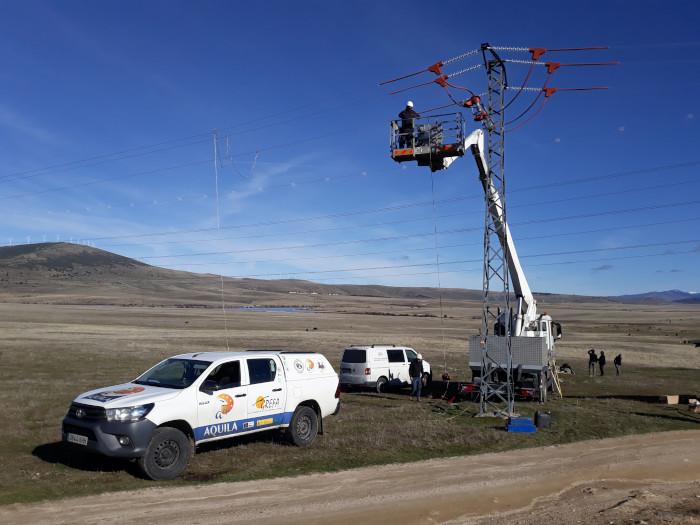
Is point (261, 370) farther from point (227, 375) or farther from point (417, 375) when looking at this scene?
point (417, 375)

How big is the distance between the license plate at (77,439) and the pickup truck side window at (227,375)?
7.75ft

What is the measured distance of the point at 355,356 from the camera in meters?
23.0

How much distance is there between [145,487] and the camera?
30.0 ft

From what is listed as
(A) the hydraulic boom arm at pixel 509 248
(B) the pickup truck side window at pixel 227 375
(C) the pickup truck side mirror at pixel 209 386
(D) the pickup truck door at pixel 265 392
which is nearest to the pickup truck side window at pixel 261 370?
(D) the pickup truck door at pixel 265 392

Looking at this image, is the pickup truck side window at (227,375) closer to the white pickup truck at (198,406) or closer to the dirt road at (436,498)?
the white pickup truck at (198,406)

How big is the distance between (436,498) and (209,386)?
4.65 meters

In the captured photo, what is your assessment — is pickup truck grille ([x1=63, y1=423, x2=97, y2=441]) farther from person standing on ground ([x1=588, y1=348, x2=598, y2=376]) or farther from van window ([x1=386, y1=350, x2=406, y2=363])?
person standing on ground ([x1=588, y1=348, x2=598, y2=376])

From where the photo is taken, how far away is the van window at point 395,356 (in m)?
23.5

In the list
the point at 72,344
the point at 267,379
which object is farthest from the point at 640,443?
the point at 72,344

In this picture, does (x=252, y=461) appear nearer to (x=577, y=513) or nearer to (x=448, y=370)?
(x=577, y=513)

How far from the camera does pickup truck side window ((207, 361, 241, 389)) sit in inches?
432

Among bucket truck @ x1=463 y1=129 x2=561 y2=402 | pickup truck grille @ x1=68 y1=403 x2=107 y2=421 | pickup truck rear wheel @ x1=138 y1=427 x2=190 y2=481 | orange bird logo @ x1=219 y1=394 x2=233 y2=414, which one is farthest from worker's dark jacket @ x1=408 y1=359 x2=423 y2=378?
pickup truck grille @ x1=68 y1=403 x2=107 y2=421

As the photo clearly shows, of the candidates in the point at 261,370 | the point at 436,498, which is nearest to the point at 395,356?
the point at 261,370

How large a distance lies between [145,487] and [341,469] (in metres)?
3.48
